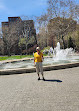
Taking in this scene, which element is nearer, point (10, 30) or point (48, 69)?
point (48, 69)

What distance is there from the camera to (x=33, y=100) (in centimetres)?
384

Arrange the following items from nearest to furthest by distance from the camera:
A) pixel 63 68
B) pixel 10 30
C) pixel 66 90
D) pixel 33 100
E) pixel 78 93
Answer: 1. pixel 33 100
2. pixel 78 93
3. pixel 66 90
4. pixel 63 68
5. pixel 10 30

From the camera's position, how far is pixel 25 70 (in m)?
8.73

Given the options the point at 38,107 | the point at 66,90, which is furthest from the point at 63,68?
the point at 38,107

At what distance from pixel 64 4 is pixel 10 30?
66.4 ft

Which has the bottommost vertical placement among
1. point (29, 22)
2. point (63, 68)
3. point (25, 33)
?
point (63, 68)

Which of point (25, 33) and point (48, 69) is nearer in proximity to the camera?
point (48, 69)

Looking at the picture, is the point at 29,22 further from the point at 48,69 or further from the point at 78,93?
the point at 78,93

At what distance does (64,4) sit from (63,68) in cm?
2301

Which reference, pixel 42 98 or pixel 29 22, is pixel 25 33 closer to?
pixel 29 22

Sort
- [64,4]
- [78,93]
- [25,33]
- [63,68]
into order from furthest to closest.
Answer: [25,33]
[64,4]
[63,68]
[78,93]

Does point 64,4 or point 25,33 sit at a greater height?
point 64,4

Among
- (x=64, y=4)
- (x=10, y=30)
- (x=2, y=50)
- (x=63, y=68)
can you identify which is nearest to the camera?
(x=63, y=68)

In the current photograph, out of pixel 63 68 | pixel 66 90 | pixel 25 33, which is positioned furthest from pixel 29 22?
pixel 66 90
